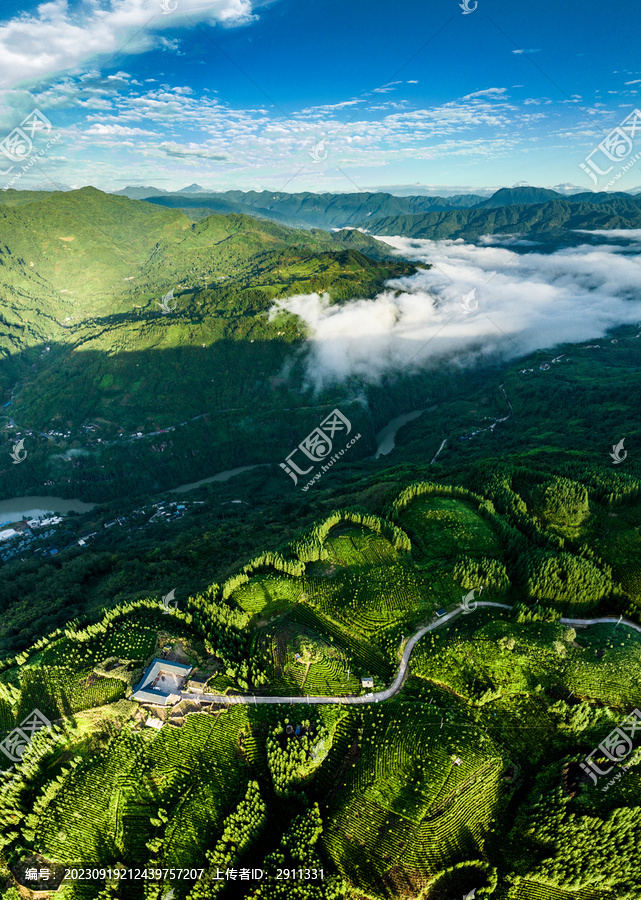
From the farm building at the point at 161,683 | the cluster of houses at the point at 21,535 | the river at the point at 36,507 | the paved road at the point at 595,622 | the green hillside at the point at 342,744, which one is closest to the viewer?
the green hillside at the point at 342,744

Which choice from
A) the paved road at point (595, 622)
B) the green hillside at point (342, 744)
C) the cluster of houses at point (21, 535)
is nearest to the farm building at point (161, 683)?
the green hillside at point (342, 744)

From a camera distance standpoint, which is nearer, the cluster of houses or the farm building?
the farm building

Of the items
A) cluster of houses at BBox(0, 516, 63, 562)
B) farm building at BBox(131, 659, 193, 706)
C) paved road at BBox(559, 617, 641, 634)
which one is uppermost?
farm building at BBox(131, 659, 193, 706)

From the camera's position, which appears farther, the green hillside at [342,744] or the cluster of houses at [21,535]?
the cluster of houses at [21,535]

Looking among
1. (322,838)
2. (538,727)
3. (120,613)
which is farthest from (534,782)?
(120,613)

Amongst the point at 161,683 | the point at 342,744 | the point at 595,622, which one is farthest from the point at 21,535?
the point at 595,622

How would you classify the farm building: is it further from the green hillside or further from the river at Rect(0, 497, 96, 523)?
the river at Rect(0, 497, 96, 523)

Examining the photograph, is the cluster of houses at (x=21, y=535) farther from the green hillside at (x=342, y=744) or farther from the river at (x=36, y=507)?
the green hillside at (x=342, y=744)

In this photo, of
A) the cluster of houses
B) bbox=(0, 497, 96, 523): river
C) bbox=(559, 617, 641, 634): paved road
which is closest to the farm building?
bbox=(559, 617, 641, 634): paved road

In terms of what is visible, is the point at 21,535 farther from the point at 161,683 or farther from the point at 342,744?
the point at 342,744
